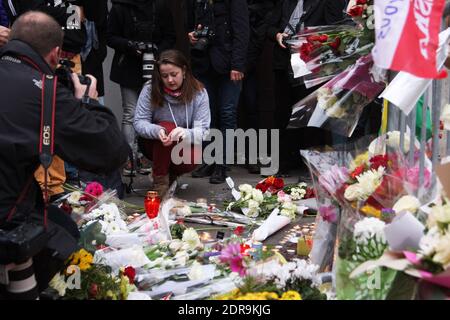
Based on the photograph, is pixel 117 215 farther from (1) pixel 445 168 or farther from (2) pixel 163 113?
(1) pixel 445 168

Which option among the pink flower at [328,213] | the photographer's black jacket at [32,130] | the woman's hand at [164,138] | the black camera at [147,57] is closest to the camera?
the photographer's black jacket at [32,130]

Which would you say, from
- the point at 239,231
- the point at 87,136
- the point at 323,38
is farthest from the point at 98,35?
the point at 87,136

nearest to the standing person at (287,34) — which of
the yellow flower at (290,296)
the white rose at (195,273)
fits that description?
the white rose at (195,273)

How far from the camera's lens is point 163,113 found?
593 centimetres

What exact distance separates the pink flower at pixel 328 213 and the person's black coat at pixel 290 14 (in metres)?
3.24

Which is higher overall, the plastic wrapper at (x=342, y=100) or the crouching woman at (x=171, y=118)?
the plastic wrapper at (x=342, y=100)

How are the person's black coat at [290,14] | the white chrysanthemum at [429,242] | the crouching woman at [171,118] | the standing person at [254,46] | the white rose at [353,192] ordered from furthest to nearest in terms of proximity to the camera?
1. the standing person at [254,46]
2. the person's black coat at [290,14]
3. the crouching woman at [171,118]
4. the white rose at [353,192]
5. the white chrysanthemum at [429,242]

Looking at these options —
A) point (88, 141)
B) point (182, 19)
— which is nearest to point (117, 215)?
point (88, 141)

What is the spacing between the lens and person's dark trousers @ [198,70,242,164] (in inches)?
264

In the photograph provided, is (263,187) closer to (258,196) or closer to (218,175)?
(258,196)

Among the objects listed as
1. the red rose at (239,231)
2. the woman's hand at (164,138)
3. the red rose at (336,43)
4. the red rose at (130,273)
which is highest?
the red rose at (336,43)

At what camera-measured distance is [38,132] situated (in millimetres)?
2902

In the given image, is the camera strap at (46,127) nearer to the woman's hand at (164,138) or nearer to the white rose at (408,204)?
the white rose at (408,204)

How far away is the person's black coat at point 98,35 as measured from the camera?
598 centimetres
